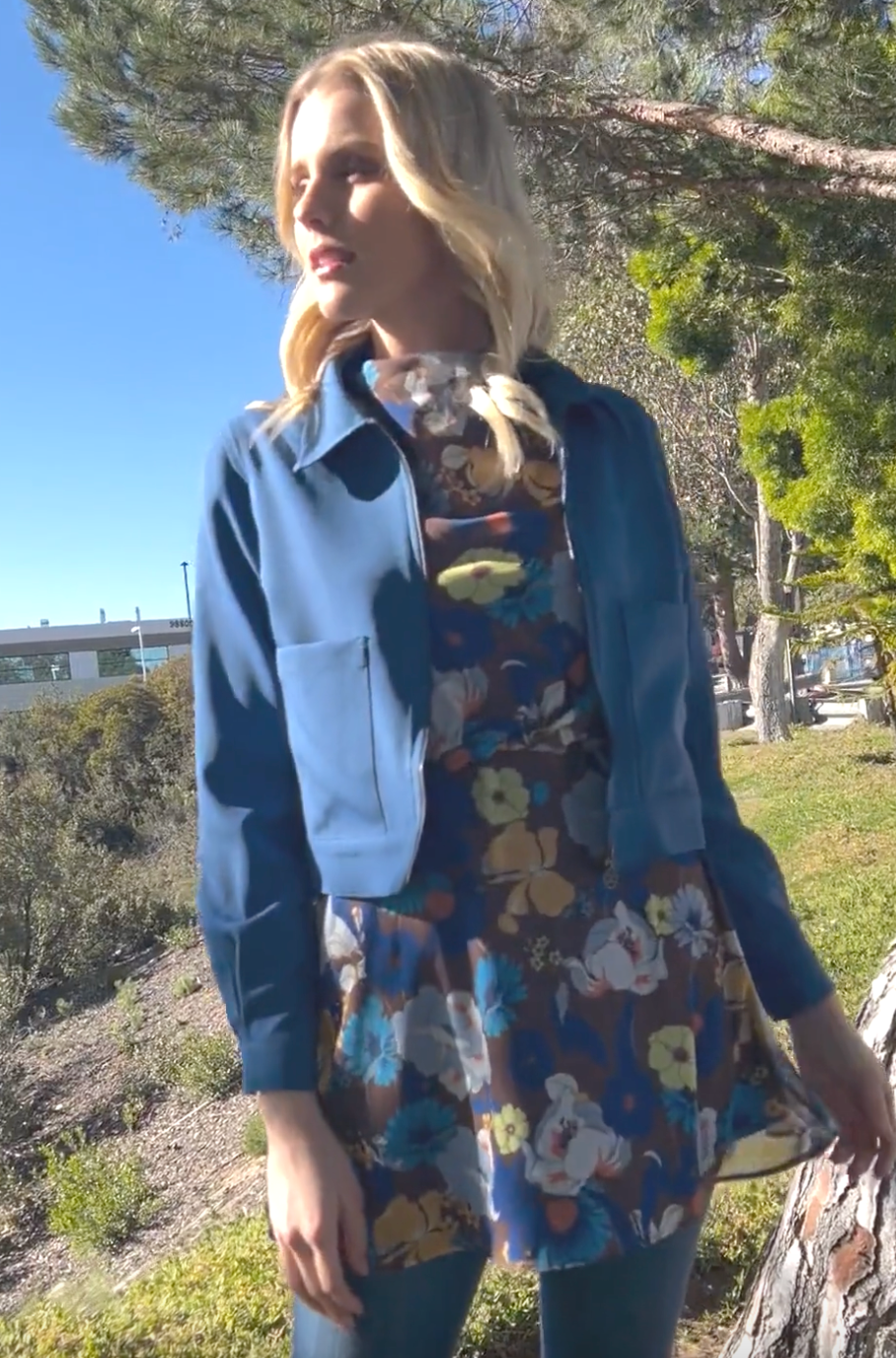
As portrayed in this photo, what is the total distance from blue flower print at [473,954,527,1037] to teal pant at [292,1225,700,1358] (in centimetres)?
21

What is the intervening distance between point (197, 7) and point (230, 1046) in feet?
25.7

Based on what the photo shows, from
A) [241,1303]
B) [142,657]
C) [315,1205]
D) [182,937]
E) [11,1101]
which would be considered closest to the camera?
[315,1205]

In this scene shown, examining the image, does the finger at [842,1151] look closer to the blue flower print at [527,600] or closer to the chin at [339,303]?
the blue flower print at [527,600]

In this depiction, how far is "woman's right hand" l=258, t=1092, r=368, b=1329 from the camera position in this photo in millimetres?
982

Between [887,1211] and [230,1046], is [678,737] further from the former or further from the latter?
[230,1046]

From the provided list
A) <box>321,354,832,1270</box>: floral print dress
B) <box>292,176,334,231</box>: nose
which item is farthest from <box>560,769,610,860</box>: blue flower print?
<box>292,176,334,231</box>: nose

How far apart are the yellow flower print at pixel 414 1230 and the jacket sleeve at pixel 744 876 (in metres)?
0.39

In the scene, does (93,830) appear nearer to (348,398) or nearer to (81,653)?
(81,653)

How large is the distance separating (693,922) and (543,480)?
43 cm

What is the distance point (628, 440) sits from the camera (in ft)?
3.99

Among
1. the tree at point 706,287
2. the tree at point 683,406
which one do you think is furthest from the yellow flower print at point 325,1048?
the tree at point 683,406

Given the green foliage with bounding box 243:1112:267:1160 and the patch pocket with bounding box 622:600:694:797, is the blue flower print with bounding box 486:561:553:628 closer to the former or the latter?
the patch pocket with bounding box 622:600:694:797

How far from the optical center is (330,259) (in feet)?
3.82

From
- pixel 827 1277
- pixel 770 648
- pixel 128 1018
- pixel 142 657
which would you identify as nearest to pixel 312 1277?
pixel 827 1277
